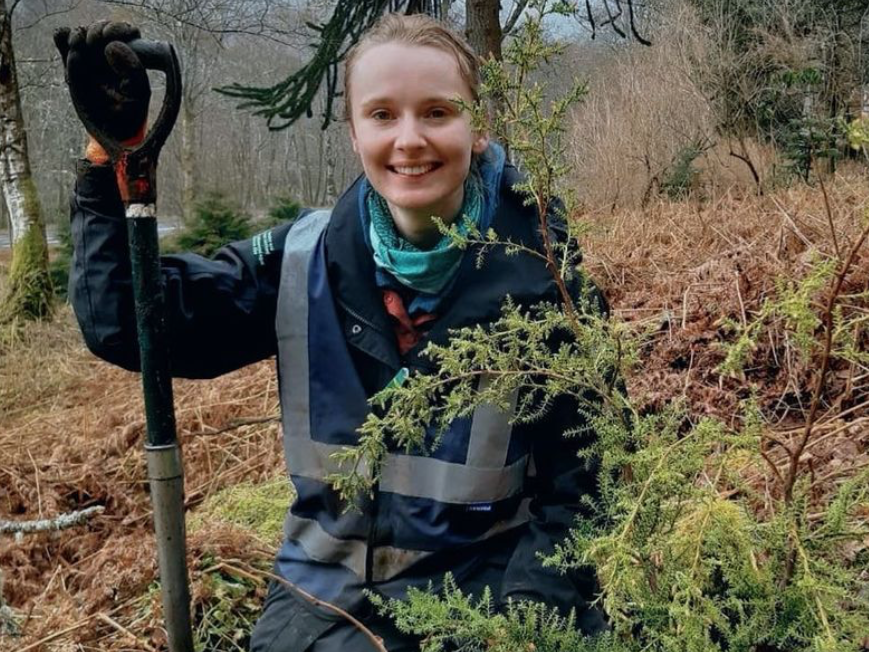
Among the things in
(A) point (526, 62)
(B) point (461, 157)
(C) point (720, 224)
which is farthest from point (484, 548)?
(C) point (720, 224)

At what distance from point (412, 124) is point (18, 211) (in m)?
Result: 8.49

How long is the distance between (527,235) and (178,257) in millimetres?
833

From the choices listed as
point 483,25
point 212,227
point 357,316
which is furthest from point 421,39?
point 212,227

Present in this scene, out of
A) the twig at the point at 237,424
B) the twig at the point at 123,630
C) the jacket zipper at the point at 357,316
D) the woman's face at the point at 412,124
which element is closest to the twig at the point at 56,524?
the twig at the point at 123,630

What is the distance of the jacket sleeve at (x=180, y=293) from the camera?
1686 millimetres

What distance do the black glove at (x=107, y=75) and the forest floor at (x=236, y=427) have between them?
96 cm

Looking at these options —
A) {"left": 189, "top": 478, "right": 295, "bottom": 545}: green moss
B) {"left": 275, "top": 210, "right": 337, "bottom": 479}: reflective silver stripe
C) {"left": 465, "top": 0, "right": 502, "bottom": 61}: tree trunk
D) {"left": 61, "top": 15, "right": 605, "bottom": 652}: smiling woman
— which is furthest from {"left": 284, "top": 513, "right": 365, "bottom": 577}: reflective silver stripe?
{"left": 465, "top": 0, "right": 502, "bottom": 61}: tree trunk

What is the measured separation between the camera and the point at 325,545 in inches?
76.7

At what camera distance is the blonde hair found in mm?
1834

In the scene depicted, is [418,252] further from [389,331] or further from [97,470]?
[97,470]

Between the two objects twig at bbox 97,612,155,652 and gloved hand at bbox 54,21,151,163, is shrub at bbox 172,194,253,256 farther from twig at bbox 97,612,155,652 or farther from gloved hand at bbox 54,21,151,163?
gloved hand at bbox 54,21,151,163

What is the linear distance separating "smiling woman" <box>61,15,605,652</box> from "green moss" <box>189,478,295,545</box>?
1140 mm

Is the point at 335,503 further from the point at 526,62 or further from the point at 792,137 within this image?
the point at 792,137

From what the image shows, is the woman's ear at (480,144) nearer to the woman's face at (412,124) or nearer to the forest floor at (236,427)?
the woman's face at (412,124)
